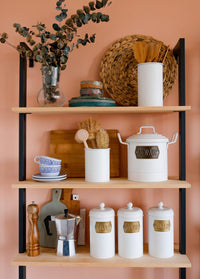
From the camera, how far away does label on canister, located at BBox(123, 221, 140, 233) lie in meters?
1.30

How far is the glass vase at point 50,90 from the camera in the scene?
1.29 metres

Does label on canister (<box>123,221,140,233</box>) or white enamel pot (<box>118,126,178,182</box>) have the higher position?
white enamel pot (<box>118,126,178,182</box>)

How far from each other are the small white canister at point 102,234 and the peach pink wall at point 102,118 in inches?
7.8

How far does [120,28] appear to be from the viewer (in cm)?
150

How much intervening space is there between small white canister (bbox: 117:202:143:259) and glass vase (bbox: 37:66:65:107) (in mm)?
585

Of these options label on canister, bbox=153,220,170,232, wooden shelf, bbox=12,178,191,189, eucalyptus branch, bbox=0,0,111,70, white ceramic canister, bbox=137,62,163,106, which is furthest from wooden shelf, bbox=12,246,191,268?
eucalyptus branch, bbox=0,0,111,70

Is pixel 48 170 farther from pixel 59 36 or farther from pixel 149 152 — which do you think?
pixel 59 36

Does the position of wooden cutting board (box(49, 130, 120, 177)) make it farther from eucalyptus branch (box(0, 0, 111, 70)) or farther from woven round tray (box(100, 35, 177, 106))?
eucalyptus branch (box(0, 0, 111, 70))

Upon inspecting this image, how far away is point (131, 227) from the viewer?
4.25 ft

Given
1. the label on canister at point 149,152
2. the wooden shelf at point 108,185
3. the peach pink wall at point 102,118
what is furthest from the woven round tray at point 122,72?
the wooden shelf at point 108,185

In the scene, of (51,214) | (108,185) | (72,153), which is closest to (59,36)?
(72,153)

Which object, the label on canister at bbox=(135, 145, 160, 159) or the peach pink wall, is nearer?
the label on canister at bbox=(135, 145, 160, 159)

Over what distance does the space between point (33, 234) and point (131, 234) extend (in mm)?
446

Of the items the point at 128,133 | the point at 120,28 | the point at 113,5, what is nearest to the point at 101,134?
the point at 128,133
